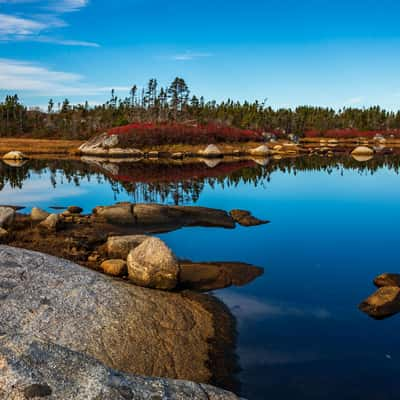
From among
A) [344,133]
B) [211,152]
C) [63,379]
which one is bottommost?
[63,379]

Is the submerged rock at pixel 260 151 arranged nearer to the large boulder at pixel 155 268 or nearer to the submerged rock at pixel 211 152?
the submerged rock at pixel 211 152

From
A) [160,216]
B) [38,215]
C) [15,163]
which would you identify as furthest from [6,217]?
[15,163]

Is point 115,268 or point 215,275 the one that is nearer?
point 115,268

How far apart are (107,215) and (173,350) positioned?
17.8 metres

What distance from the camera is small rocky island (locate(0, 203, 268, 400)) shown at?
5898mm

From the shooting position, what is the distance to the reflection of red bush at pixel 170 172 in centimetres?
5006

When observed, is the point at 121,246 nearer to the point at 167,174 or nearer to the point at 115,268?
the point at 115,268

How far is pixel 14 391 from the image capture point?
5434 millimetres

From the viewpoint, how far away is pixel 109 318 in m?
12.1

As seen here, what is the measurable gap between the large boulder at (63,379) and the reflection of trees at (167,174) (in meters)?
29.5

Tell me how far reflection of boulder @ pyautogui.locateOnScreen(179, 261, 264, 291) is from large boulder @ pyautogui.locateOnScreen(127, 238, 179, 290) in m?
1.14

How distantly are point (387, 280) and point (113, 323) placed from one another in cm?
1148

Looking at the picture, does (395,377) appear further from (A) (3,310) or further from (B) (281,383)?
(A) (3,310)

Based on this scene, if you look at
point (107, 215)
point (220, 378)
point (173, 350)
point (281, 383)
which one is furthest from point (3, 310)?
point (107, 215)
